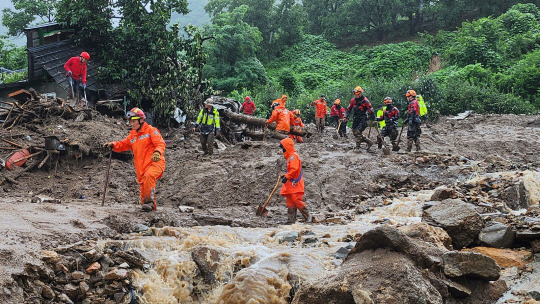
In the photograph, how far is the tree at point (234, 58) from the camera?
31.6 metres

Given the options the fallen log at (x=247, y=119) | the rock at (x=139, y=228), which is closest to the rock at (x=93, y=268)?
the rock at (x=139, y=228)

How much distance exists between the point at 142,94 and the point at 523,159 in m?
13.2

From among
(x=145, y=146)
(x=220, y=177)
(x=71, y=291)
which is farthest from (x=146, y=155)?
(x=220, y=177)

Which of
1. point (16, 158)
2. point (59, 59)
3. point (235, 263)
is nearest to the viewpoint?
point (235, 263)

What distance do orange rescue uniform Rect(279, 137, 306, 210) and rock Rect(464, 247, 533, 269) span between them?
3374 mm

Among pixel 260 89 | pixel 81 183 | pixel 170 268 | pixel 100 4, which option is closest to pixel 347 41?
pixel 260 89

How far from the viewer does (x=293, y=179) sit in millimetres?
8734

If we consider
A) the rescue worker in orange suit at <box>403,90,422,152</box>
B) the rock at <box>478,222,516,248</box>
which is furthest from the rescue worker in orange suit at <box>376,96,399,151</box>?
the rock at <box>478,222,516,248</box>

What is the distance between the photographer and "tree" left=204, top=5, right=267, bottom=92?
3162cm

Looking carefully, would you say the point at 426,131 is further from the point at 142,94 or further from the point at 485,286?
the point at 485,286

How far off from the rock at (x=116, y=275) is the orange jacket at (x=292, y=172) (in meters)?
3.68

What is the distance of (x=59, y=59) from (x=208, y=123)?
26.1 feet

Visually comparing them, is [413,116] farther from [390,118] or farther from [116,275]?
[116,275]

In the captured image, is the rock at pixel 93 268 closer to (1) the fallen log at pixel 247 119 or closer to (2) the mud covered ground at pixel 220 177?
(2) the mud covered ground at pixel 220 177
